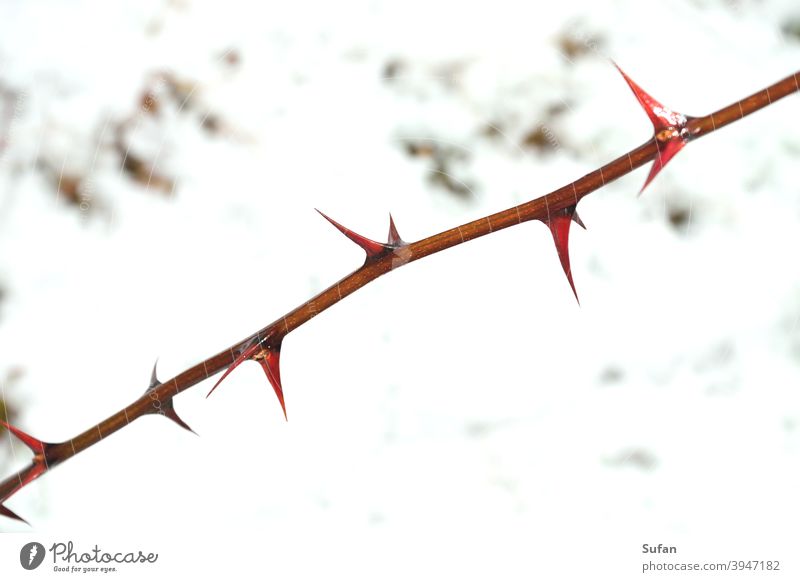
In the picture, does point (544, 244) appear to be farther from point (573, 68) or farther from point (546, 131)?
point (573, 68)

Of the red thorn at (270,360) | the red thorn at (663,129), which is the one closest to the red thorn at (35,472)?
the red thorn at (270,360)

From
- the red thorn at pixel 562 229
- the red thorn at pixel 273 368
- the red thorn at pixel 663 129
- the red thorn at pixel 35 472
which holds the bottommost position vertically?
the red thorn at pixel 35 472

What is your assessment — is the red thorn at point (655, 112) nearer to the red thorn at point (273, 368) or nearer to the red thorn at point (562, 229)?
the red thorn at point (562, 229)

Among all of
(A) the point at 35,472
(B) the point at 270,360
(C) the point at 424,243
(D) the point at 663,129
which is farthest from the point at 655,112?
(A) the point at 35,472

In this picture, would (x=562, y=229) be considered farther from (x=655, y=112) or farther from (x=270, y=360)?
(x=270, y=360)

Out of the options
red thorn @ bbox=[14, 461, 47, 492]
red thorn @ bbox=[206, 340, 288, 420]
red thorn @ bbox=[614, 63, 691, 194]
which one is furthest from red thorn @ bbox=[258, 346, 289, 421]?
red thorn @ bbox=[614, 63, 691, 194]

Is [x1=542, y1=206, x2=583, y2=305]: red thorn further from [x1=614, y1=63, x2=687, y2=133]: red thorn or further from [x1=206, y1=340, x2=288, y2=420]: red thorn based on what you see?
[x1=206, y1=340, x2=288, y2=420]: red thorn

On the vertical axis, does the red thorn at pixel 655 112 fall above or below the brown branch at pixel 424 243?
above
